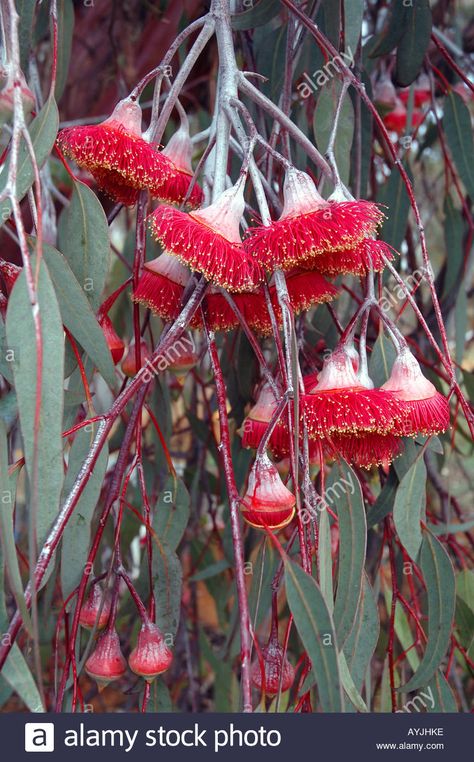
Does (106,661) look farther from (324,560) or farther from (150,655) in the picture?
(324,560)

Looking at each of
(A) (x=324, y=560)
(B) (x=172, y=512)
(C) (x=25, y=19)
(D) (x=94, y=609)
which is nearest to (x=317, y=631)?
(A) (x=324, y=560)

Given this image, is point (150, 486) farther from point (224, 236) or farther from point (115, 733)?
point (224, 236)

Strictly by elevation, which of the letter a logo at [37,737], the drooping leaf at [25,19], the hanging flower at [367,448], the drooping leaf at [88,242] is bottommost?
the letter a logo at [37,737]

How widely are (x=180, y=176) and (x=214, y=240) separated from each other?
0.17 m

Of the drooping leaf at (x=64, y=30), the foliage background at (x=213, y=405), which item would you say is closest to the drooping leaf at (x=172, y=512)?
the foliage background at (x=213, y=405)

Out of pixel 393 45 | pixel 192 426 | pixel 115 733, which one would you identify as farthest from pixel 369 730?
pixel 393 45

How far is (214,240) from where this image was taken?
698 mm

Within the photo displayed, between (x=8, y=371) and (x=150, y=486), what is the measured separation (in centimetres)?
108

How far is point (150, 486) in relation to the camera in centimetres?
182

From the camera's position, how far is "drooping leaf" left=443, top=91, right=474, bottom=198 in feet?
4.07

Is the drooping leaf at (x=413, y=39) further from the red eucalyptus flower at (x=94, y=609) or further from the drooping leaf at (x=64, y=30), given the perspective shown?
the red eucalyptus flower at (x=94, y=609)

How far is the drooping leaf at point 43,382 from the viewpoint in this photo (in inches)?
23.0

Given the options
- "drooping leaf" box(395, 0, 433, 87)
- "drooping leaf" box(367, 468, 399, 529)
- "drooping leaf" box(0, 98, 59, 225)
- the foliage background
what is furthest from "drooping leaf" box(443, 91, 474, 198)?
"drooping leaf" box(0, 98, 59, 225)

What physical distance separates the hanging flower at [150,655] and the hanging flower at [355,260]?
425mm
